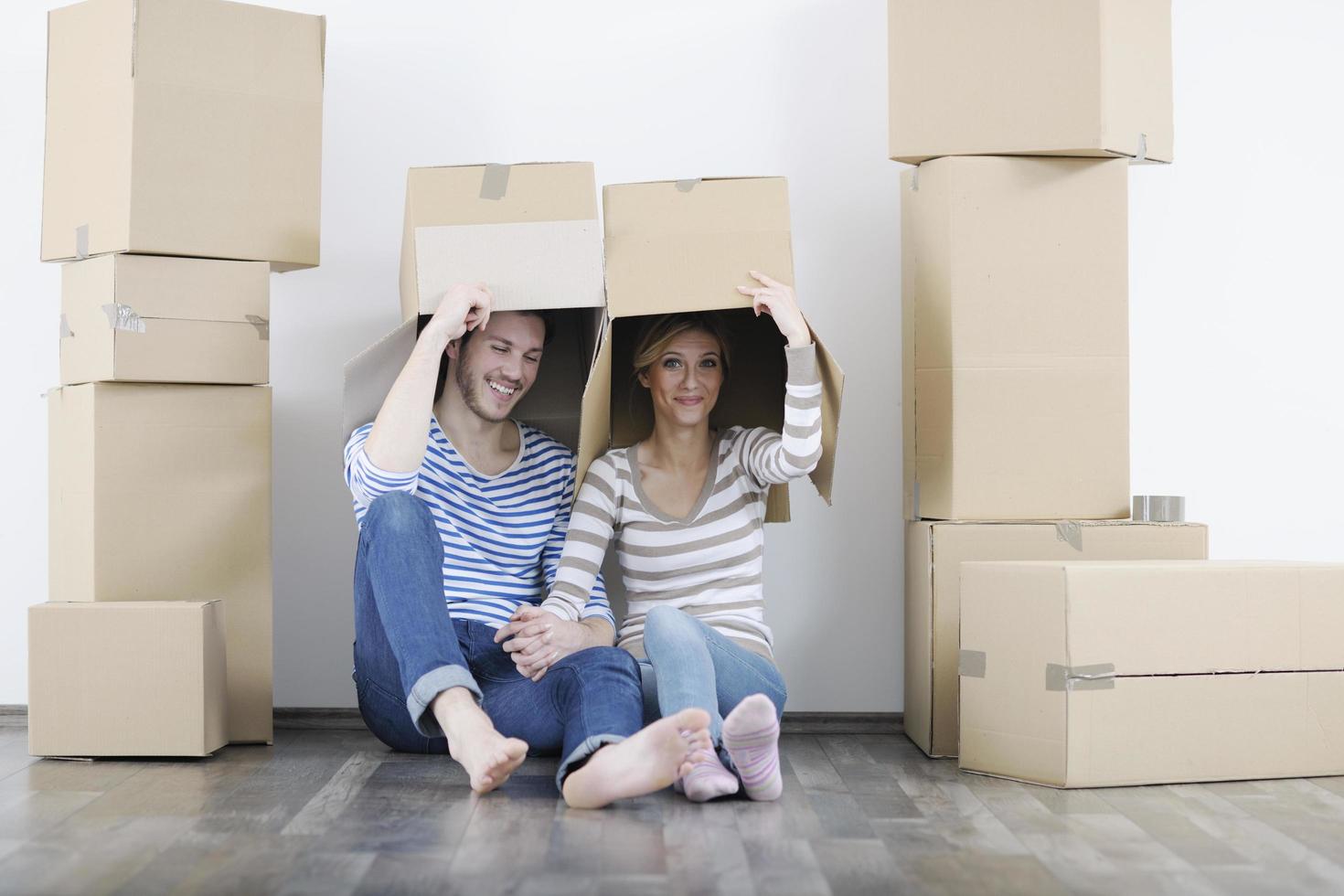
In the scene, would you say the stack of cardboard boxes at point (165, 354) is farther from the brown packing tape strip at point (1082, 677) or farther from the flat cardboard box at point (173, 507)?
the brown packing tape strip at point (1082, 677)

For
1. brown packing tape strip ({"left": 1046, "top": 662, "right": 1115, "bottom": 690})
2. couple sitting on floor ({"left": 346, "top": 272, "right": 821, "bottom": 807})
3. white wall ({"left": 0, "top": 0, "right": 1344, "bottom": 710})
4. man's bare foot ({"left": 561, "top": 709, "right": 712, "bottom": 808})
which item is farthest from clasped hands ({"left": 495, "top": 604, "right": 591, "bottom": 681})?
brown packing tape strip ({"left": 1046, "top": 662, "right": 1115, "bottom": 690})

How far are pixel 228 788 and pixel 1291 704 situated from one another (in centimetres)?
149

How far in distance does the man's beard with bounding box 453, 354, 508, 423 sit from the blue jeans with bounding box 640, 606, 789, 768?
1.46 feet

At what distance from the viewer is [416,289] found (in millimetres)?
1687

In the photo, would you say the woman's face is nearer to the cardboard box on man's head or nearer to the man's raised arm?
the cardboard box on man's head

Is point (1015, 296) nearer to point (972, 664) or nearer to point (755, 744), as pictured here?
point (972, 664)

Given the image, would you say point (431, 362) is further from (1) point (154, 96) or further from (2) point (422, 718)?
(1) point (154, 96)

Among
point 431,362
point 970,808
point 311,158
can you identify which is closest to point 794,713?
point 970,808

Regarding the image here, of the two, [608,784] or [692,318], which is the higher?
[692,318]

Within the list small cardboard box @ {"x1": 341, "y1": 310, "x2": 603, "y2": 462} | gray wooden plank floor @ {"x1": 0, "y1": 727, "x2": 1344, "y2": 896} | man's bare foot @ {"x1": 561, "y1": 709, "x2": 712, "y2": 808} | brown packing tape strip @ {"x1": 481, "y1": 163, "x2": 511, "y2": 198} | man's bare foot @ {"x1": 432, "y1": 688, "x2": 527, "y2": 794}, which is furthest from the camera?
small cardboard box @ {"x1": 341, "y1": 310, "x2": 603, "y2": 462}

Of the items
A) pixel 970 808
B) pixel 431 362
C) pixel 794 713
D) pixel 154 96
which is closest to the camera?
pixel 970 808

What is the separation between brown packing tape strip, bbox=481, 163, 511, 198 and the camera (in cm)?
169

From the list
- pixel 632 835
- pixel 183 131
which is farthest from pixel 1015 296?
pixel 183 131

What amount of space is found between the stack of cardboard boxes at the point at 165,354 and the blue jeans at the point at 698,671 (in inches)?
27.5
